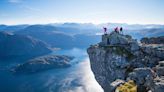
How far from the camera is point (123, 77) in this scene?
63688mm

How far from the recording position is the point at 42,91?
178m

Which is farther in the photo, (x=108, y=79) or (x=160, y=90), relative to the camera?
(x=108, y=79)

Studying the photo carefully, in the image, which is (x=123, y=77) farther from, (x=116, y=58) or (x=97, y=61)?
(x=97, y=61)

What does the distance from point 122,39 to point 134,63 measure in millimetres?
13538

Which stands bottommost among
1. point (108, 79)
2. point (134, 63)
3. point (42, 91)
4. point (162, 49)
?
point (42, 91)

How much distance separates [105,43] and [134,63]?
61.2 ft

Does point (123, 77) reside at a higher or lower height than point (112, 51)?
lower

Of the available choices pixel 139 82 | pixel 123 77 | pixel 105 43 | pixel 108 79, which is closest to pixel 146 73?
pixel 139 82

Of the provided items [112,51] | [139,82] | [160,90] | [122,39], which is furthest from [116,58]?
[160,90]

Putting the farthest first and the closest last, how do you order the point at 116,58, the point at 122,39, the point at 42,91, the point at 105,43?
1. the point at 42,91
2. the point at 105,43
3. the point at 122,39
4. the point at 116,58

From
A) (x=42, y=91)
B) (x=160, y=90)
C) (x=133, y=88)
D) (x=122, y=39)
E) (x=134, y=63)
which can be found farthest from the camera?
(x=42, y=91)

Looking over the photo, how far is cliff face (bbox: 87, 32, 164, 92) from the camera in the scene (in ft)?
206

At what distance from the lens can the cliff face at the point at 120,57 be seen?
6292 centimetres

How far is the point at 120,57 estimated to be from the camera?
6906 centimetres
